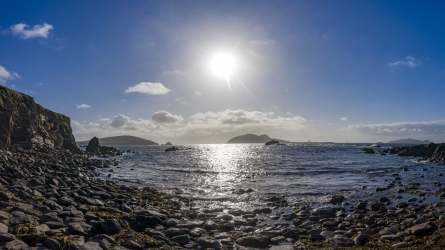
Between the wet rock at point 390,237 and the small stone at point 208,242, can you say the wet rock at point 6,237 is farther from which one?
the wet rock at point 390,237

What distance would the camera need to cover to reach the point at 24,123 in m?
36.9

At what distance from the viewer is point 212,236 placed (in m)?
8.89

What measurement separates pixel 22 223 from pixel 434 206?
19.6 m

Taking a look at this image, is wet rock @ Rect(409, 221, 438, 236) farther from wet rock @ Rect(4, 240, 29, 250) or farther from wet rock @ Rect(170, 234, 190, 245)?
wet rock @ Rect(4, 240, 29, 250)

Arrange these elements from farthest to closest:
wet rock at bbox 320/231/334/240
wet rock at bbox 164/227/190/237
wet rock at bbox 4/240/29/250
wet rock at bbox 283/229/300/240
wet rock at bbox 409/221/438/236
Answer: wet rock at bbox 283/229/300/240, wet rock at bbox 164/227/190/237, wet rock at bbox 320/231/334/240, wet rock at bbox 409/221/438/236, wet rock at bbox 4/240/29/250

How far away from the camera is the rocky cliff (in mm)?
32438

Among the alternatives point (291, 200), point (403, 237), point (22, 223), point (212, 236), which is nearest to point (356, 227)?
point (403, 237)

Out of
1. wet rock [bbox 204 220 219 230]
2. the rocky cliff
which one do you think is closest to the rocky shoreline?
wet rock [bbox 204 220 219 230]

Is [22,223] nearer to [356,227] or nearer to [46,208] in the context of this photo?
[46,208]

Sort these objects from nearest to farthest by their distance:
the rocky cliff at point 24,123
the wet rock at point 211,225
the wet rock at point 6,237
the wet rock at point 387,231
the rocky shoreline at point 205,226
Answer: the wet rock at point 6,237, the rocky shoreline at point 205,226, the wet rock at point 387,231, the wet rock at point 211,225, the rocky cliff at point 24,123

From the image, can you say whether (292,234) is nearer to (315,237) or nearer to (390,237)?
(315,237)

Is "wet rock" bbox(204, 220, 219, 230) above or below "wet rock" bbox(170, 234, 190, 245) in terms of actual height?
below

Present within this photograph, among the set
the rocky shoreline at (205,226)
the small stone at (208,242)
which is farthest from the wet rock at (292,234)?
the small stone at (208,242)

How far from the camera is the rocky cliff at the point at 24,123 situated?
32438mm
